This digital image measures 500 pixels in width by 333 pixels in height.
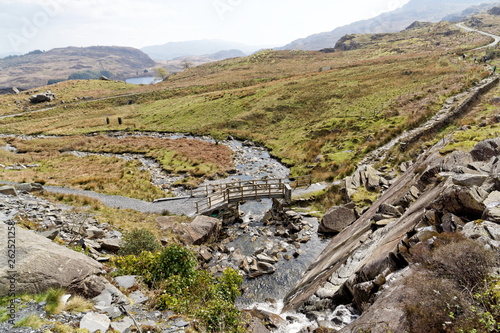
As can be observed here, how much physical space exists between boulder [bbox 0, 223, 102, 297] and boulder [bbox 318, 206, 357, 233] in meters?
17.9

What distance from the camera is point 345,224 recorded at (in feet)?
71.1

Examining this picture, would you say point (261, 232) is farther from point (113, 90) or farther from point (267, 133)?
point (113, 90)

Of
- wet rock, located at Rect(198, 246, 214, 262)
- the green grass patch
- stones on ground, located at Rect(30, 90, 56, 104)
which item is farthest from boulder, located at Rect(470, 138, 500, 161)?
stones on ground, located at Rect(30, 90, 56, 104)

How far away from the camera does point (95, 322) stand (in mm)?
7238

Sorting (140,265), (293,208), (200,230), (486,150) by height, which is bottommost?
(293,208)

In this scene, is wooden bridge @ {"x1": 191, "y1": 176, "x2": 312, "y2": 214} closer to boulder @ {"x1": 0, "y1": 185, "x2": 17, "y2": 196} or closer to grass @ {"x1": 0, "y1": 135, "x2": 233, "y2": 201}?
grass @ {"x1": 0, "y1": 135, "x2": 233, "y2": 201}

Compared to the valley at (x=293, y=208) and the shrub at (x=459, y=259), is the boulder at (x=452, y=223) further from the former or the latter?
the shrub at (x=459, y=259)

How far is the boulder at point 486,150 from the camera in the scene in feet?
43.1

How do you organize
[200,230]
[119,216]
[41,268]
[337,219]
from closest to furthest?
1. [41,268]
2. [337,219]
3. [200,230]
4. [119,216]

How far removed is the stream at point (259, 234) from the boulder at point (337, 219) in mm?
1309

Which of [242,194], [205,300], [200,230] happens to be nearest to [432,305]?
[205,300]

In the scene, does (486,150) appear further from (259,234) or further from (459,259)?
(259,234)

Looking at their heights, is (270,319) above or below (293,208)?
above

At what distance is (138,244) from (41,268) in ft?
23.4
